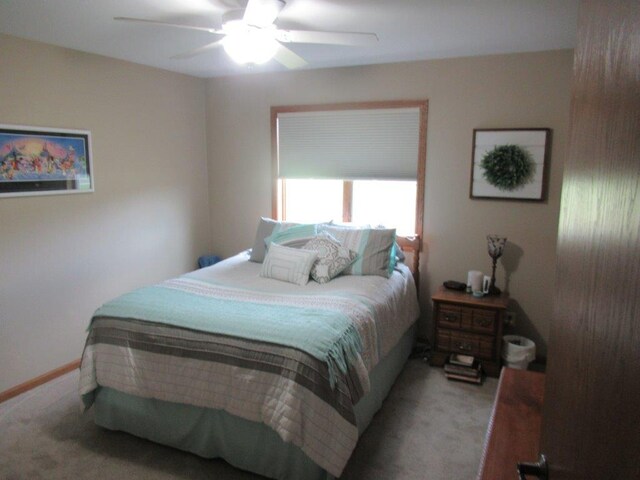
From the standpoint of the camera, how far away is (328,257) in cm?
340

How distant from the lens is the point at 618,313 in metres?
0.57

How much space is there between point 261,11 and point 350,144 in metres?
2.04

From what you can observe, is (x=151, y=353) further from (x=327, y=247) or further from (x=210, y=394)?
(x=327, y=247)

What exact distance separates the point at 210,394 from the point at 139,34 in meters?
2.31

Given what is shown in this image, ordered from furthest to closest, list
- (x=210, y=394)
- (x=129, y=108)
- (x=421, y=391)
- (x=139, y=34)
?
(x=129, y=108), (x=421, y=391), (x=139, y=34), (x=210, y=394)

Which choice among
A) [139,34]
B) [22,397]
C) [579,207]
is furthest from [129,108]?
[579,207]

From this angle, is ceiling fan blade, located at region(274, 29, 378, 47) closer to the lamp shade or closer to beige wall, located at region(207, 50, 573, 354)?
beige wall, located at region(207, 50, 573, 354)

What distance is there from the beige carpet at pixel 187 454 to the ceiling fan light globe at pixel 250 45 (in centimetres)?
220

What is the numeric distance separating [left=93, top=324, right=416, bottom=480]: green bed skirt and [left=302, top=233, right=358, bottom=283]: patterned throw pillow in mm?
805

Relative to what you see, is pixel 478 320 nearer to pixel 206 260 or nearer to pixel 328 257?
pixel 328 257

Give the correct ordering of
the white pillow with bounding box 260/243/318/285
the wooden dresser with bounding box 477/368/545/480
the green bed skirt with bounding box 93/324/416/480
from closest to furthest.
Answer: the wooden dresser with bounding box 477/368/545/480
the green bed skirt with bounding box 93/324/416/480
the white pillow with bounding box 260/243/318/285

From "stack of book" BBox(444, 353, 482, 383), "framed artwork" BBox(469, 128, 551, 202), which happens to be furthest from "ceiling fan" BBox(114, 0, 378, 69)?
"stack of book" BBox(444, 353, 482, 383)

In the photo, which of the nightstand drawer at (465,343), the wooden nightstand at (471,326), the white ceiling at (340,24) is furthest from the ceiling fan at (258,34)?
the nightstand drawer at (465,343)

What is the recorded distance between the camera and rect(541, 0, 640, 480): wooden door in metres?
0.54
